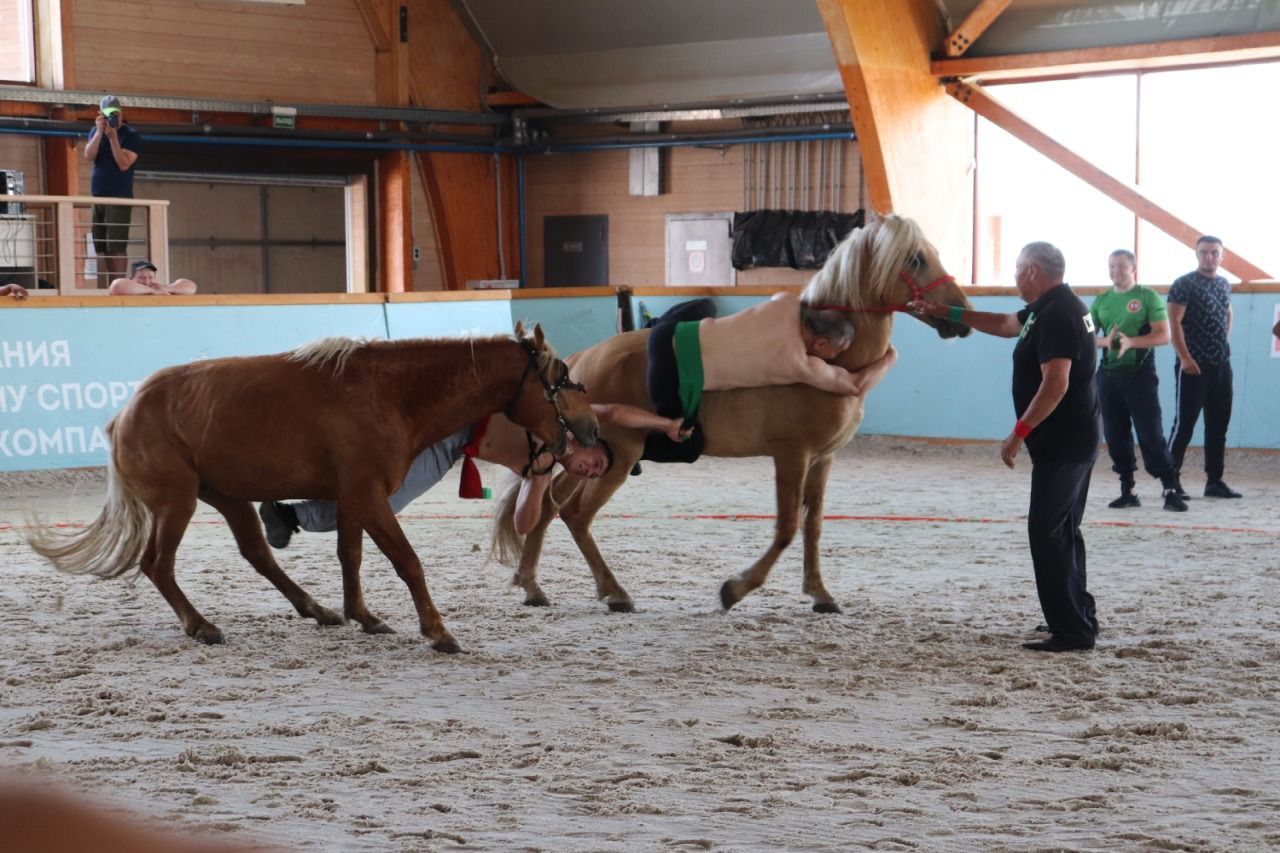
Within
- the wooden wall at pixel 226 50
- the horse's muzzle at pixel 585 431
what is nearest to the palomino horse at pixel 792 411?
the horse's muzzle at pixel 585 431

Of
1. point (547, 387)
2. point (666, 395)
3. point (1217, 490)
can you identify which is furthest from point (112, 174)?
point (1217, 490)

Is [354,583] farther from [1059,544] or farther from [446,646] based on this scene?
[1059,544]

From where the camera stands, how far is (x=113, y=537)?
5891 mm

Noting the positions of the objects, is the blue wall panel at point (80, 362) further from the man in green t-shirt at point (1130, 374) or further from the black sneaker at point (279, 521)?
the man in green t-shirt at point (1130, 374)

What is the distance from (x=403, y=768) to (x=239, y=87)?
648 inches

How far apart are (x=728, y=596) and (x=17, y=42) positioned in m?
14.4

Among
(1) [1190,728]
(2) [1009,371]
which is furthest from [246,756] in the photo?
(2) [1009,371]

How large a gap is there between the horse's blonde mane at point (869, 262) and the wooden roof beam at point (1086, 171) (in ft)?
32.1

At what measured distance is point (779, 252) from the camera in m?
19.4

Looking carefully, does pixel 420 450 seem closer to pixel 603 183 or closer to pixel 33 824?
pixel 33 824

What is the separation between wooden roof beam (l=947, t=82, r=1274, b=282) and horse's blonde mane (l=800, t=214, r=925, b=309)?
979cm

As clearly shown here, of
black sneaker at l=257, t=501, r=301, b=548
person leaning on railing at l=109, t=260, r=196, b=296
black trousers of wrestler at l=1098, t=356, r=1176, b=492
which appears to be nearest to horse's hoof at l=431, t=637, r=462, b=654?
black sneaker at l=257, t=501, r=301, b=548

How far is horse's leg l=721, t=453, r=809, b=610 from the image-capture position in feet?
21.0

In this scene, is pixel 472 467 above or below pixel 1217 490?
above
